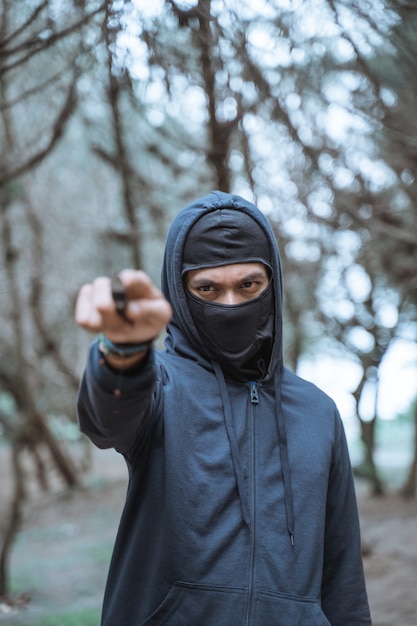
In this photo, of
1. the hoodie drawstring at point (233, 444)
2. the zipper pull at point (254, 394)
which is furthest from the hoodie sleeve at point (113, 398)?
the zipper pull at point (254, 394)

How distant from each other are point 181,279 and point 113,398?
610 mm

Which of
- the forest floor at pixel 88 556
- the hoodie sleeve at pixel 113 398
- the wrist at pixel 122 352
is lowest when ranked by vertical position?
the forest floor at pixel 88 556

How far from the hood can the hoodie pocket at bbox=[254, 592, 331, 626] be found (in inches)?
25.1

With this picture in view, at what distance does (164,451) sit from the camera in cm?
197

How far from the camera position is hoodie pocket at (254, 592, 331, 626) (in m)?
1.88

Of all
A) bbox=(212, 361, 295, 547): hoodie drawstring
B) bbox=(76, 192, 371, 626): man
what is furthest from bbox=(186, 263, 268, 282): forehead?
bbox=(212, 361, 295, 547): hoodie drawstring

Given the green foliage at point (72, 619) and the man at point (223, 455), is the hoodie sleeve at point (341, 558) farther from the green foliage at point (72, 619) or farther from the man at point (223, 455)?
the green foliage at point (72, 619)

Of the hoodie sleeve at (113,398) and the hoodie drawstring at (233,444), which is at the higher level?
the hoodie sleeve at (113,398)

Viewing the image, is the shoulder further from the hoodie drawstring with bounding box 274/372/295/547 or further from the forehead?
the forehead

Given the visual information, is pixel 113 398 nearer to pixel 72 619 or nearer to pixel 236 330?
pixel 236 330

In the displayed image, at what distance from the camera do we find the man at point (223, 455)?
1872mm

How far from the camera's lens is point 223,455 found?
1982 millimetres

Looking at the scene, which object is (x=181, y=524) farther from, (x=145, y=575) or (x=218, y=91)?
(x=218, y=91)

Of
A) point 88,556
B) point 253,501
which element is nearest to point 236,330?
point 253,501
